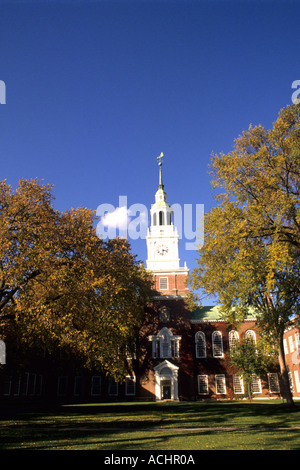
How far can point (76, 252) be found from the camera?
2189cm

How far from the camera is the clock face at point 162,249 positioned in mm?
53688

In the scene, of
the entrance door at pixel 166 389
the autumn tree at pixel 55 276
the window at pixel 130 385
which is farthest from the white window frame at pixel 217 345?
the autumn tree at pixel 55 276

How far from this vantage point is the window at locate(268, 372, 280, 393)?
45094 mm

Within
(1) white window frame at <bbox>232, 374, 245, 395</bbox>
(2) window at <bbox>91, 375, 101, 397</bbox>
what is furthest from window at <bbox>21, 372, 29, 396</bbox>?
(1) white window frame at <bbox>232, 374, 245, 395</bbox>

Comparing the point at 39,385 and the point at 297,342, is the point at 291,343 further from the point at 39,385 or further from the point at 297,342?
the point at 39,385

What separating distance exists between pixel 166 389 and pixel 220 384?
674 centimetres

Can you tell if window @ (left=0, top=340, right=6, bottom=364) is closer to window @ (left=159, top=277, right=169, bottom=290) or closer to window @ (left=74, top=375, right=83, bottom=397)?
window @ (left=74, top=375, right=83, bottom=397)

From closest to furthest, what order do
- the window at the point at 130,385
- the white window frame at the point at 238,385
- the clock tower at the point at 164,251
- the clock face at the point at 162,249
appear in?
the window at the point at 130,385
the white window frame at the point at 238,385
the clock tower at the point at 164,251
the clock face at the point at 162,249

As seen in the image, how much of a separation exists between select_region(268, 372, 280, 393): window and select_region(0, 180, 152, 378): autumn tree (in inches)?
1147

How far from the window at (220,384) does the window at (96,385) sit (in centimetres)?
1443

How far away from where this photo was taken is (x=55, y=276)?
18.8 metres

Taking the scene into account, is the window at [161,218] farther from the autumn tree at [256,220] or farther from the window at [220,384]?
the autumn tree at [256,220]
